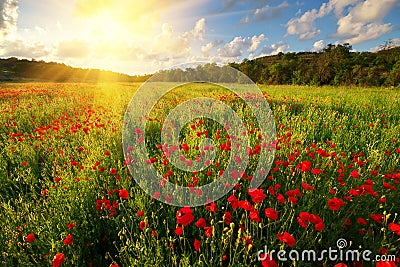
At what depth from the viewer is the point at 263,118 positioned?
543 centimetres

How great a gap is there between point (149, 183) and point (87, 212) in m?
0.66

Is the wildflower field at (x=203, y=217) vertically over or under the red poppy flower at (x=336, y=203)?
under

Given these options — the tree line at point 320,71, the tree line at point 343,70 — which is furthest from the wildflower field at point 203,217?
the tree line at point 320,71

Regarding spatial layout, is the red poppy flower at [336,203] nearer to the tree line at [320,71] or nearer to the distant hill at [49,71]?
the tree line at [320,71]

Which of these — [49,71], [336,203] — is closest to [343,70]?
[336,203]

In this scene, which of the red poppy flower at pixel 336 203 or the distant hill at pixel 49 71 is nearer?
the red poppy flower at pixel 336 203

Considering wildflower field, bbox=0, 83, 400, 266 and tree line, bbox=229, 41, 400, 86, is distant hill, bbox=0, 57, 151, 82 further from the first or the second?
wildflower field, bbox=0, 83, 400, 266

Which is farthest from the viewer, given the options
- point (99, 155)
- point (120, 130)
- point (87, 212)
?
point (120, 130)

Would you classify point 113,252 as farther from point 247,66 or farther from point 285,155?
point 247,66

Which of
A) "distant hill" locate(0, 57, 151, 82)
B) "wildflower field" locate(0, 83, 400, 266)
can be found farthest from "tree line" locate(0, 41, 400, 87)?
"wildflower field" locate(0, 83, 400, 266)

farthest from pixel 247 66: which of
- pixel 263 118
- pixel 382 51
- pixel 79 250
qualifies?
pixel 79 250

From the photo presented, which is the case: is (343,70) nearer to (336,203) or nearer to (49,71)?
(336,203)

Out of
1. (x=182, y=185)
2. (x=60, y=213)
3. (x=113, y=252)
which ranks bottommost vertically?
(x=113, y=252)

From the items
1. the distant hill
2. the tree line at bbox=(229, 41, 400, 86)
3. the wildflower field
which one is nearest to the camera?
the wildflower field
